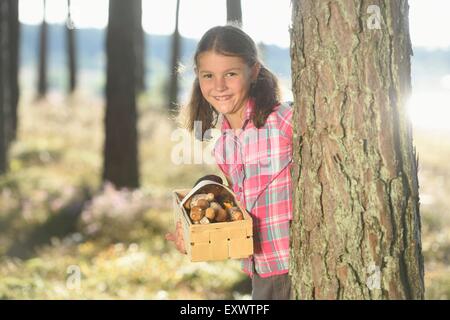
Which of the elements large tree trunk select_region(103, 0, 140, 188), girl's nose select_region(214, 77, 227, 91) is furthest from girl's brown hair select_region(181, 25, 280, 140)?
large tree trunk select_region(103, 0, 140, 188)

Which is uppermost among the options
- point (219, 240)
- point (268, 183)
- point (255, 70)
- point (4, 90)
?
point (4, 90)

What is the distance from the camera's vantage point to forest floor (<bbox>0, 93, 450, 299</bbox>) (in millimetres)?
6379

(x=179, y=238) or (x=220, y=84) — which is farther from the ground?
(x=220, y=84)

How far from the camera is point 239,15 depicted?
4.22 meters

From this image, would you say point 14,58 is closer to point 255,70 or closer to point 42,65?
point 42,65

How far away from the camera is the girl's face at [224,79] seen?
3.21 metres

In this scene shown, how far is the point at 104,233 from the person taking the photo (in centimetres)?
845

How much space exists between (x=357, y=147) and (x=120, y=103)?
24.6 feet

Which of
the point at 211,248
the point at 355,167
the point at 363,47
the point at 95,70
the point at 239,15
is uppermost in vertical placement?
the point at 95,70

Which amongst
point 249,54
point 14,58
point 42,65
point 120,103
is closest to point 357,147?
point 249,54

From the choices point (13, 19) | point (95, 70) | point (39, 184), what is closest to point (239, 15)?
point (39, 184)

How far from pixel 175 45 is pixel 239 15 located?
1557 cm

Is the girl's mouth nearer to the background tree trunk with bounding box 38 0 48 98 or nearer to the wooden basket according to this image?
the wooden basket
